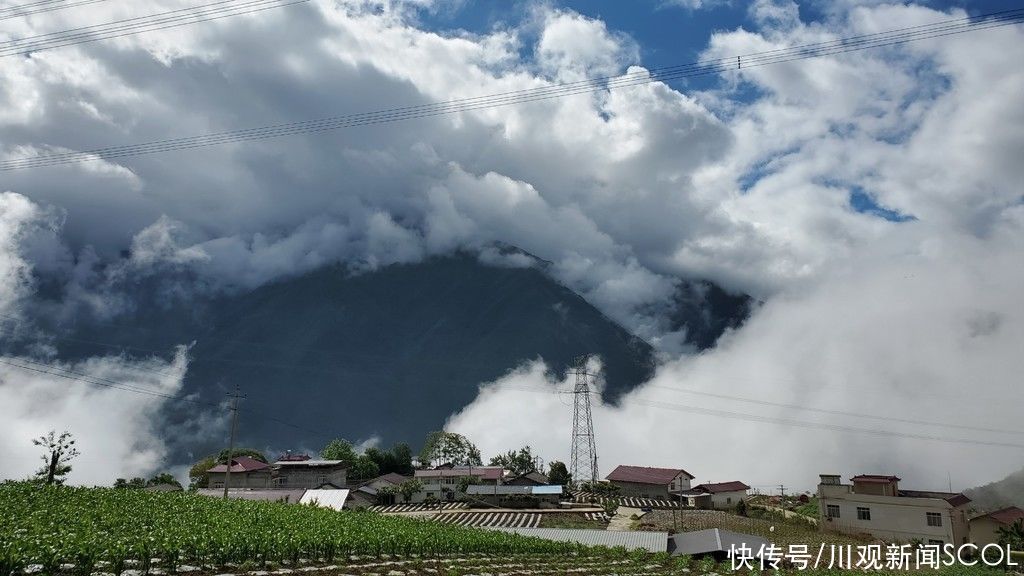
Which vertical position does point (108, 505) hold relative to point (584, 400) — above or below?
below

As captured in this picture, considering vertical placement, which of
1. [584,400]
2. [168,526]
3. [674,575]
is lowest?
[674,575]

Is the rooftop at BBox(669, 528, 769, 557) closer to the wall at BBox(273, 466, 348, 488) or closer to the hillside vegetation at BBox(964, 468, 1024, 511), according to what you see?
the wall at BBox(273, 466, 348, 488)

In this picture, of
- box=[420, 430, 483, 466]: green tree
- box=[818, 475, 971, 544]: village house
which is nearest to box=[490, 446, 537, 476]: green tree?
box=[420, 430, 483, 466]: green tree

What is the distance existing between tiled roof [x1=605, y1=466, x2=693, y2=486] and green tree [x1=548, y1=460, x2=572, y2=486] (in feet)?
62.4

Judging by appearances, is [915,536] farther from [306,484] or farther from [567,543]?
[306,484]

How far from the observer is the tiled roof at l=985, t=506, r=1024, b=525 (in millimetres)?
71000

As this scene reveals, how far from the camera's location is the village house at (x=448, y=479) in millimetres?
107688

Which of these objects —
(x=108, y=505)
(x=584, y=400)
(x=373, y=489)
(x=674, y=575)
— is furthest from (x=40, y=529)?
(x=584, y=400)

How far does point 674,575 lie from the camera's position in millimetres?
34719

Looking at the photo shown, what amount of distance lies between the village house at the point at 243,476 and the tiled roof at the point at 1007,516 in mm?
99113

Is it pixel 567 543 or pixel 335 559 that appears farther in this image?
pixel 567 543

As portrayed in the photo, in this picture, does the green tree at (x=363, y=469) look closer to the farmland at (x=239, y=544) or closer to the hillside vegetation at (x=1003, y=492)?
the farmland at (x=239, y=544)

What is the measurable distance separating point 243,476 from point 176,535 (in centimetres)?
9258

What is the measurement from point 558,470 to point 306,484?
4995 centimetres
